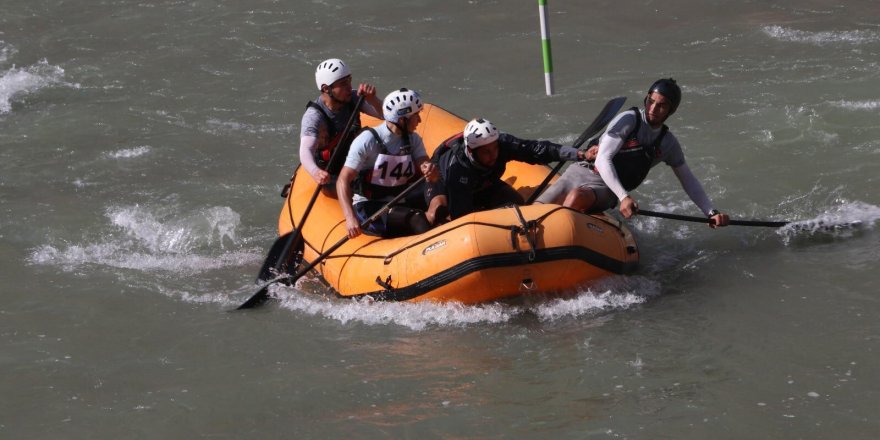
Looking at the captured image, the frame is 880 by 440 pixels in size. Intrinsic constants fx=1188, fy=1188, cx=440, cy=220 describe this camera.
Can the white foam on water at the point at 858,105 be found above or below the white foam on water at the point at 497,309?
above

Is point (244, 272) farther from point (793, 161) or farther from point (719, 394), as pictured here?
point (793, 161)

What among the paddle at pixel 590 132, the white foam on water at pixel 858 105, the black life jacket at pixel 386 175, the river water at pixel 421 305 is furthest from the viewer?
the white foam on water at pixel 858 105

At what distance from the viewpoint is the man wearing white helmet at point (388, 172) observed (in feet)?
24.5

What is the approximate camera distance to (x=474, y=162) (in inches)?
286

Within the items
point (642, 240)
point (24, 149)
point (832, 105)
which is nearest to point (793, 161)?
point (832, 105)

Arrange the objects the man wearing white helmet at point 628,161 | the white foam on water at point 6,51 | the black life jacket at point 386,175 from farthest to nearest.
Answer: the white foam on water at point 6,51 → the black life jacket at point 386,175 → the man wearing white helmet at point 628,161

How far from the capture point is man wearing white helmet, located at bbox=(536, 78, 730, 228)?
23.6 feet

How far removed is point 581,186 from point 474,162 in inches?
28.3

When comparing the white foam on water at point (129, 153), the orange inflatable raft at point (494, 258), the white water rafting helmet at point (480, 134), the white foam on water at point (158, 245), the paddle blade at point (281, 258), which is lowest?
the white foam on water at point (158, 245)

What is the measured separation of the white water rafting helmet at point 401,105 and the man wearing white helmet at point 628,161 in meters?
1.01

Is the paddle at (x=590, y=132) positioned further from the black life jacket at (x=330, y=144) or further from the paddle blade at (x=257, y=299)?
the paddle blade at (x=257, y=299)

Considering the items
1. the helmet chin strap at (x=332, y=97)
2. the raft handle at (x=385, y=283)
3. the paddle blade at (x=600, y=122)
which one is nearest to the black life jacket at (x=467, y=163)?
the paddle blade at (x=600, y=122)

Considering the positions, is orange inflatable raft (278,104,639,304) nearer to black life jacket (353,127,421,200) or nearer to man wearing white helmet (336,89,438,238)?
man wearing white helmet (336,89,438,238)

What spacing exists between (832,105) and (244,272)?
5.52m
